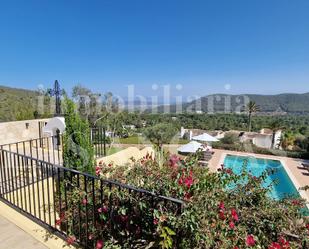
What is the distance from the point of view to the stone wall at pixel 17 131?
28.2ft

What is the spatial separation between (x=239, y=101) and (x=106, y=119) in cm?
2374

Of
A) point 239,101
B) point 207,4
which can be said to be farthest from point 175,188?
point 239,101

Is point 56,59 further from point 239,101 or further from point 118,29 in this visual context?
point 239,101

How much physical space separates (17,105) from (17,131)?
17.9 metres

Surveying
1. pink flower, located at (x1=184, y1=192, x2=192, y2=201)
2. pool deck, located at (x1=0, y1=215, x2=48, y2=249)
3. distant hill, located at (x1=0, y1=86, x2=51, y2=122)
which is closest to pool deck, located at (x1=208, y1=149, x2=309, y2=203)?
pink flower, located at (x1=184, y1=192, x2=192, y2=201)

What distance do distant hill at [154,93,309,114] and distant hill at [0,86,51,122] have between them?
18571mm

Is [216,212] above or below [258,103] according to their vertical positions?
below

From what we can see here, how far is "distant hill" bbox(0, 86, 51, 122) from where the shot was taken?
1594 cm

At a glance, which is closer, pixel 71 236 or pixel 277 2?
pixel 71 236

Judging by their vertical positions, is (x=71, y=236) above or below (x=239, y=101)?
below

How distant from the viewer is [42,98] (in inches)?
880

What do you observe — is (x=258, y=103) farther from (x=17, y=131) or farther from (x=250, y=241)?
(x=250, y=241)

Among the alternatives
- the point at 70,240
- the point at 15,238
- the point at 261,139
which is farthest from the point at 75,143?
the point at 261,139

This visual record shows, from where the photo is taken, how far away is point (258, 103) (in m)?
42.3
